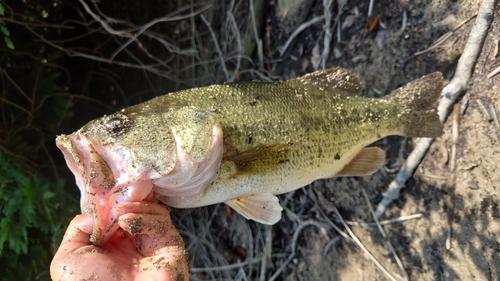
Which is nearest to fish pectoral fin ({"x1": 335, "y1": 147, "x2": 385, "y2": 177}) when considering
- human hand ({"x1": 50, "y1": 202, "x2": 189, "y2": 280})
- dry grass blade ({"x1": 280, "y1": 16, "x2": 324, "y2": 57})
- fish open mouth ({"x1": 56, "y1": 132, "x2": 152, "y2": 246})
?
human hand ({"x1": 50, "y1": 202, "x2": 189, "y2": 280})

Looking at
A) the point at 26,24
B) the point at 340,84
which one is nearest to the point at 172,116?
the point at 340,84

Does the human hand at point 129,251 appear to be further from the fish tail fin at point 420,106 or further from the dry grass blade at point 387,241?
the dry grass blade at point 387,241

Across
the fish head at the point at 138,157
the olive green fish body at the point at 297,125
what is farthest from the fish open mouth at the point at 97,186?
the olive green fish body at the point at 297,125

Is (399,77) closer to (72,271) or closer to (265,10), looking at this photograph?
(265,10)

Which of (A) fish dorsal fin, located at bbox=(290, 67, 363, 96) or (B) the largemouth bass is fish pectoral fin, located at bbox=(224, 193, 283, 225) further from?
Answer: (A) fish dorsal fin, located at bbox=(290, 67, 363, 96)

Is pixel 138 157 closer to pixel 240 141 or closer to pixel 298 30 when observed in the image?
pixel 240 141

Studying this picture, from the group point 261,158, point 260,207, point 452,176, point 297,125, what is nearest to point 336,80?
point 297,125
